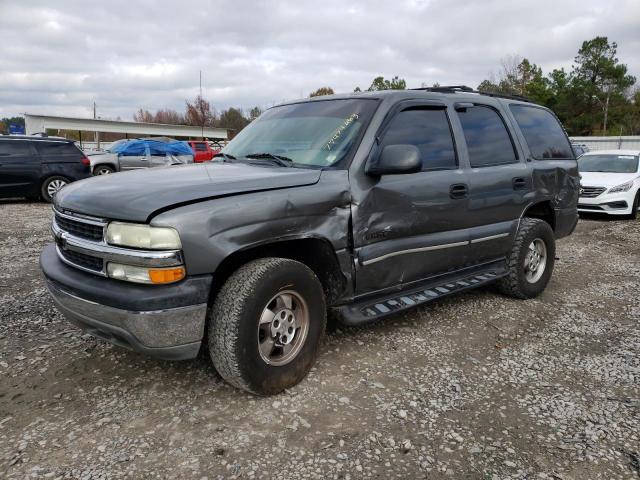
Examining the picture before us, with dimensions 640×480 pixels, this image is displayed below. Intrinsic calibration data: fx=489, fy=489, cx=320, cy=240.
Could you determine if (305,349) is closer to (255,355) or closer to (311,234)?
(255,355)

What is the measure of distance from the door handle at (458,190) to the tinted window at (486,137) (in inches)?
10.9

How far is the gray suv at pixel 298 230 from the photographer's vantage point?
8.19ft

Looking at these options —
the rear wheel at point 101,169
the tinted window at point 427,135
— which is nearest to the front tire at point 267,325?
the tinted window at point 427,135

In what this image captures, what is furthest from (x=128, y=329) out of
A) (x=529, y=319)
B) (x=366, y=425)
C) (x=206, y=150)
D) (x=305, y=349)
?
(x=206, y=150)

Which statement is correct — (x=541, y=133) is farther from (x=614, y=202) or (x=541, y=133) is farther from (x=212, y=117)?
(x=212, y=117)

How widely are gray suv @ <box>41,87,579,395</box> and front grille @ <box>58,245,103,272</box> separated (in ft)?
0.04

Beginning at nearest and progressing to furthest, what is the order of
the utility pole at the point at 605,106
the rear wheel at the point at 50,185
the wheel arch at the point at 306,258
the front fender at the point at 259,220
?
1. the front fender at the point at 259,220
2. the wheel arch at the point at 306,258
3. the rear wheel at the point at 50,185
4. the utility pole at the point at 605,106

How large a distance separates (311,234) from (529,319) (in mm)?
2493

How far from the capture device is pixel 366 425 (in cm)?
267

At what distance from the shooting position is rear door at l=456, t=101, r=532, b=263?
4078 millimetres

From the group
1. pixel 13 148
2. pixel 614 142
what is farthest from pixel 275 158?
pixel 614 142

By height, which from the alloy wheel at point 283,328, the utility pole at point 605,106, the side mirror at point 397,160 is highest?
the utility pole at point 605,106

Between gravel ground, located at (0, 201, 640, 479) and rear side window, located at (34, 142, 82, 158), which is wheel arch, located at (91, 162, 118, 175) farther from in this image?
gravel ground, located at (0, 201, 640, 479)

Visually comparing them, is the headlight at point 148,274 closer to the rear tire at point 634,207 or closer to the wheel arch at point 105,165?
the rear tire at point 634,207
